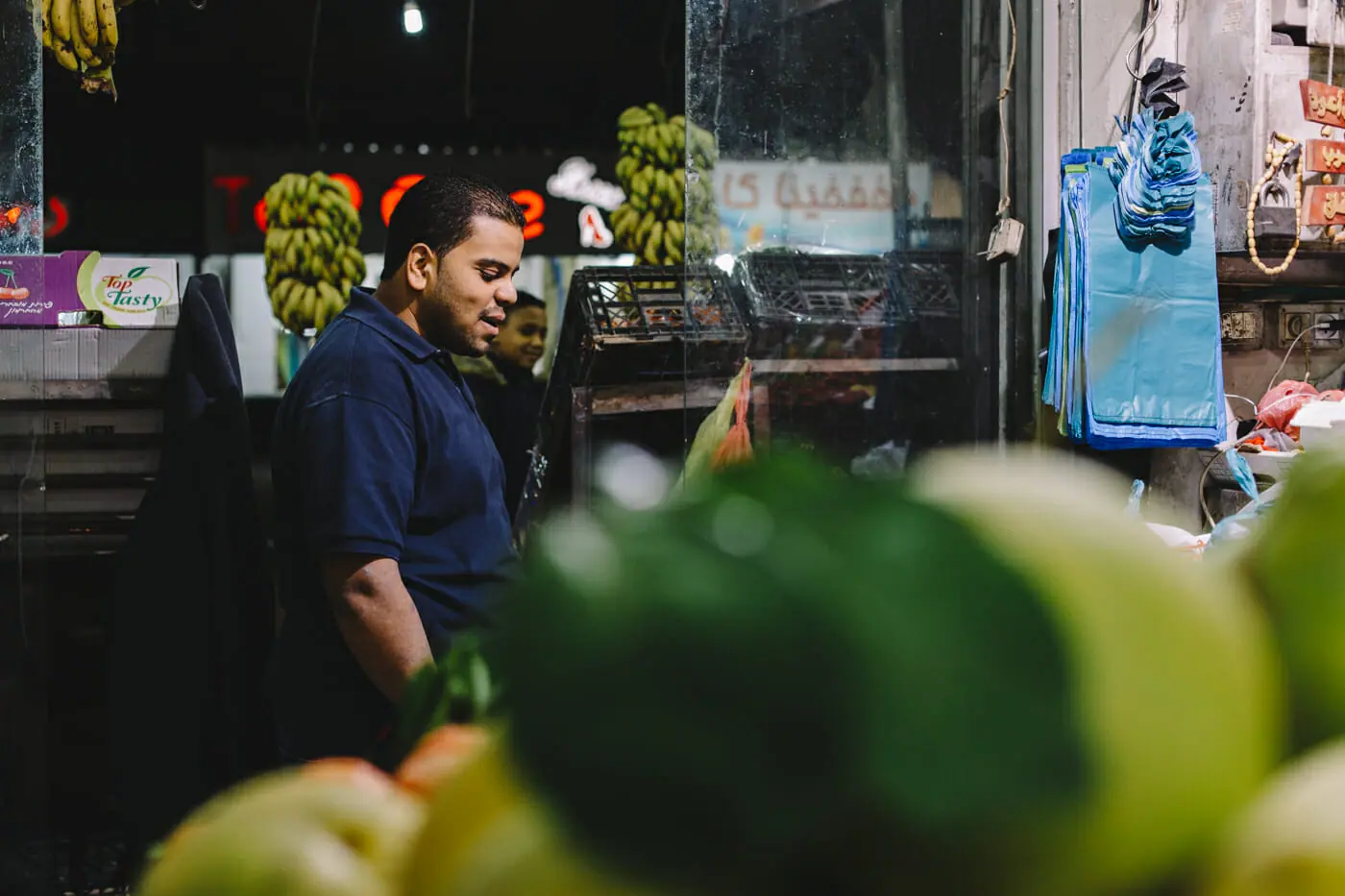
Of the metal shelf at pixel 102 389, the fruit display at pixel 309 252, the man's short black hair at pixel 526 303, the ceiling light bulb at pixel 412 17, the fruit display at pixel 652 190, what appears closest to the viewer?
the metal shelf at pixel 102 389

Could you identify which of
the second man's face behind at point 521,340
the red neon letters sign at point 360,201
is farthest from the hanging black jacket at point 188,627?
the red neon letters sign at point 360,201

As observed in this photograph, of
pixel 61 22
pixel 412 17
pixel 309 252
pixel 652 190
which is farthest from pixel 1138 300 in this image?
pixel 412 17

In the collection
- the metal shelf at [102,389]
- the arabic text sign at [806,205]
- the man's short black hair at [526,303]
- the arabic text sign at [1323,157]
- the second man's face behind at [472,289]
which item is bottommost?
the metal shelf at [102,389]

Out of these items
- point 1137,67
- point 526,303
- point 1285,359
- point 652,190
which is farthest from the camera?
point 526,303

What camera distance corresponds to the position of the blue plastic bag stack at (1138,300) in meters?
3.35

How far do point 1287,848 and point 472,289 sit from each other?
8.20 ft

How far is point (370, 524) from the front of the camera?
7.52 ft

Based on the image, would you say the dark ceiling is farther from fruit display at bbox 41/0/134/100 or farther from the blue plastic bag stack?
the blue plastic bag stack

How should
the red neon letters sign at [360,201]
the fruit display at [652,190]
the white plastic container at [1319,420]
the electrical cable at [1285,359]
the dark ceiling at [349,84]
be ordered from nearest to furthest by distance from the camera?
the white plastic container at [1319,420] < the electrical cable at [1285,359] < the fruit display at [652,190] < the dark ceiling at [349,84] < the red neon letters sign at [360,201]

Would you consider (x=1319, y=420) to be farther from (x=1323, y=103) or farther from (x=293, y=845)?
(x=293, y=845)

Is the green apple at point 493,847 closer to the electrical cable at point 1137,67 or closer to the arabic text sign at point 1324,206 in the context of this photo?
the arabic text sign at point 1324,206

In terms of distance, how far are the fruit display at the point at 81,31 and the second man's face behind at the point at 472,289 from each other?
1.39 meters

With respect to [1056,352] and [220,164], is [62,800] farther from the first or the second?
[220,164]

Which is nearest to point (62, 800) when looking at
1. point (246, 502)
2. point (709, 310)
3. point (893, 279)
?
point (246, 502)
